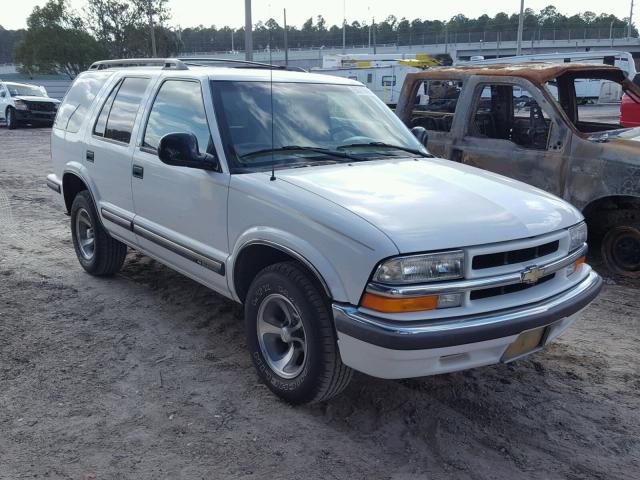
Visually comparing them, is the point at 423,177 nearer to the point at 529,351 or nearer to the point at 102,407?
the point at 529,351

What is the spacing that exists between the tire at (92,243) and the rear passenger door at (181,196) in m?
0.94

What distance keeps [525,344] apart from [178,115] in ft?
8.78

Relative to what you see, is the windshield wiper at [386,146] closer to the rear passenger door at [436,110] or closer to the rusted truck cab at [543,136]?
the rusted truck cab at [543,136]

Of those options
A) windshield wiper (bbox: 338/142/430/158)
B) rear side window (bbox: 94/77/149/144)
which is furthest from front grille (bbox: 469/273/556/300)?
rear side window (bbox: 94/77/149/144)

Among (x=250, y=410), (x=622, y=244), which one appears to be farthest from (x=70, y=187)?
(x=622, y=244)

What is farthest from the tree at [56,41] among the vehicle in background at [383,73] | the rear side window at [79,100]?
the rear side window at [79,100]

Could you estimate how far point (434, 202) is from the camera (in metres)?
3.27

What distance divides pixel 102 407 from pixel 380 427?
5.14ft

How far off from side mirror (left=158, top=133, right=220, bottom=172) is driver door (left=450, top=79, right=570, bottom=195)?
3.32 m

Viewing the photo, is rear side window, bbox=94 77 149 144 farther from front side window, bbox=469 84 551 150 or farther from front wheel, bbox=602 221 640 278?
front wheel, bbox=602 221 640 278

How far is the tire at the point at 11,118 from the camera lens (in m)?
22.7

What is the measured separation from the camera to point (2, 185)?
1098 centimetres

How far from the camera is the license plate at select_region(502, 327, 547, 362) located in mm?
→ 3117

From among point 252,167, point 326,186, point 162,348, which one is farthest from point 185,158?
point 162,348
